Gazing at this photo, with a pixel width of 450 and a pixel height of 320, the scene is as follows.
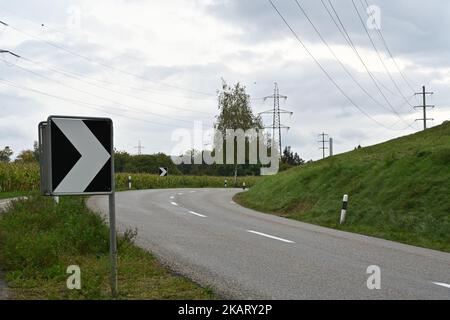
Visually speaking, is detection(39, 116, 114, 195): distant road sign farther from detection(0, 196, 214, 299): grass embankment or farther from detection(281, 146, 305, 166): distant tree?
detection(281, 146, 305, 166): distant tree

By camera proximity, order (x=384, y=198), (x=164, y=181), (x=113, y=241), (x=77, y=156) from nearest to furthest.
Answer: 1. (x=77, y=156)
2. (x=113, y=241)
3. (x=384, y=198)
4. (x=164, y=181)

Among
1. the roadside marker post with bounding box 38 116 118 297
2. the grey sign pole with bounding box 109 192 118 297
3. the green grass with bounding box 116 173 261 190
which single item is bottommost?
the green grass with bounding box 116 173 261 190

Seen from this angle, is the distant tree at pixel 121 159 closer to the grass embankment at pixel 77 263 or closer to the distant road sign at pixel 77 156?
the grass embankment at pixel 77 263

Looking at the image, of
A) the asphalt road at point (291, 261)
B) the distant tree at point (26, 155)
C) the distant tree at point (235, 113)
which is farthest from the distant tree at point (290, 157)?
the asphalt road at point (291, 261)

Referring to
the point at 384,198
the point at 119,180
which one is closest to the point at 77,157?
the point at 384,198

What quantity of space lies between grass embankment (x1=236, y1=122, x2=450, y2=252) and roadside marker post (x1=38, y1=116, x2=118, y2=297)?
946 cm

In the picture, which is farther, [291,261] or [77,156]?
[291,261]

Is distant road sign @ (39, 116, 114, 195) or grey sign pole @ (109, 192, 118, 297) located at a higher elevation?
distant road sign @ (39, 116, 114, 195)

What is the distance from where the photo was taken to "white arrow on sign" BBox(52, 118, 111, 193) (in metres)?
5.89

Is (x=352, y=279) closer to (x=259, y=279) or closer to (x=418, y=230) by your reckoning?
(x=259, y=279)

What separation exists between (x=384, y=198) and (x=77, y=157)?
574 inches

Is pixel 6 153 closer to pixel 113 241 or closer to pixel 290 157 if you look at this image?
pixel 290 157

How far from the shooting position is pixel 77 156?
19.4ft

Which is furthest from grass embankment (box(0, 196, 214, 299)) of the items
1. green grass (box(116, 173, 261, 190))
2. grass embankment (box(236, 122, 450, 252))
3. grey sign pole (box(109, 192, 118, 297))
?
green grass (box(116, 173, 261, 190))
